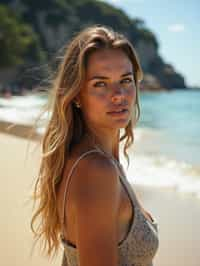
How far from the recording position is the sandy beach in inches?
151

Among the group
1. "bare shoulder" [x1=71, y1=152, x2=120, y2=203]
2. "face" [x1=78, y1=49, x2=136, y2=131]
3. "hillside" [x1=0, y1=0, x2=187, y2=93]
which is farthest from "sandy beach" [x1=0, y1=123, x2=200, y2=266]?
"hillside" [x1=0, y1=0, x2=187, y2=93]

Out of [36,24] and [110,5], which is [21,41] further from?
[110,5]

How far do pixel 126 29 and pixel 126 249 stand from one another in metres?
110

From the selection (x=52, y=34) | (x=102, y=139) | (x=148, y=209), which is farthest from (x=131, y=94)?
(x=52, y=34)

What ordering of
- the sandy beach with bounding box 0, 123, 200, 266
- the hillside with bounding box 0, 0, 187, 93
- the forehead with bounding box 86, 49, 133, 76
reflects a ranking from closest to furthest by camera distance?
the forehead with bounding box 86, 49, 133, 76 < the sandy beach with bounding box 0, 123, 200, 266 < the hillside with bounding box 0, 0, 187, 93

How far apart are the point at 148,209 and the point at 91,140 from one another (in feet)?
13.3

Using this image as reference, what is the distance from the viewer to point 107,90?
170cm

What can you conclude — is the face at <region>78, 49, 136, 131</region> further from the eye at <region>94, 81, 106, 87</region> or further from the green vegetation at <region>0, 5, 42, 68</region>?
the green vegetation at <region>0, 5, 42, 68</region>

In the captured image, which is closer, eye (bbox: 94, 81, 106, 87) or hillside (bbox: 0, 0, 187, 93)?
eye (bbox: 94, 81, 106, 87)

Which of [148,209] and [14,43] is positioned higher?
[14,43]

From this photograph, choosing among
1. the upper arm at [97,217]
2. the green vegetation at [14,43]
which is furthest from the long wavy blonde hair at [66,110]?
the green vegetation at [14,43]

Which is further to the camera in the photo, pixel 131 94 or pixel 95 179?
pixel 131 94

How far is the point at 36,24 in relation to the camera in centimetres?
8438

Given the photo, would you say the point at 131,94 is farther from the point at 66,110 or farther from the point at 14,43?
the point at 14,43
